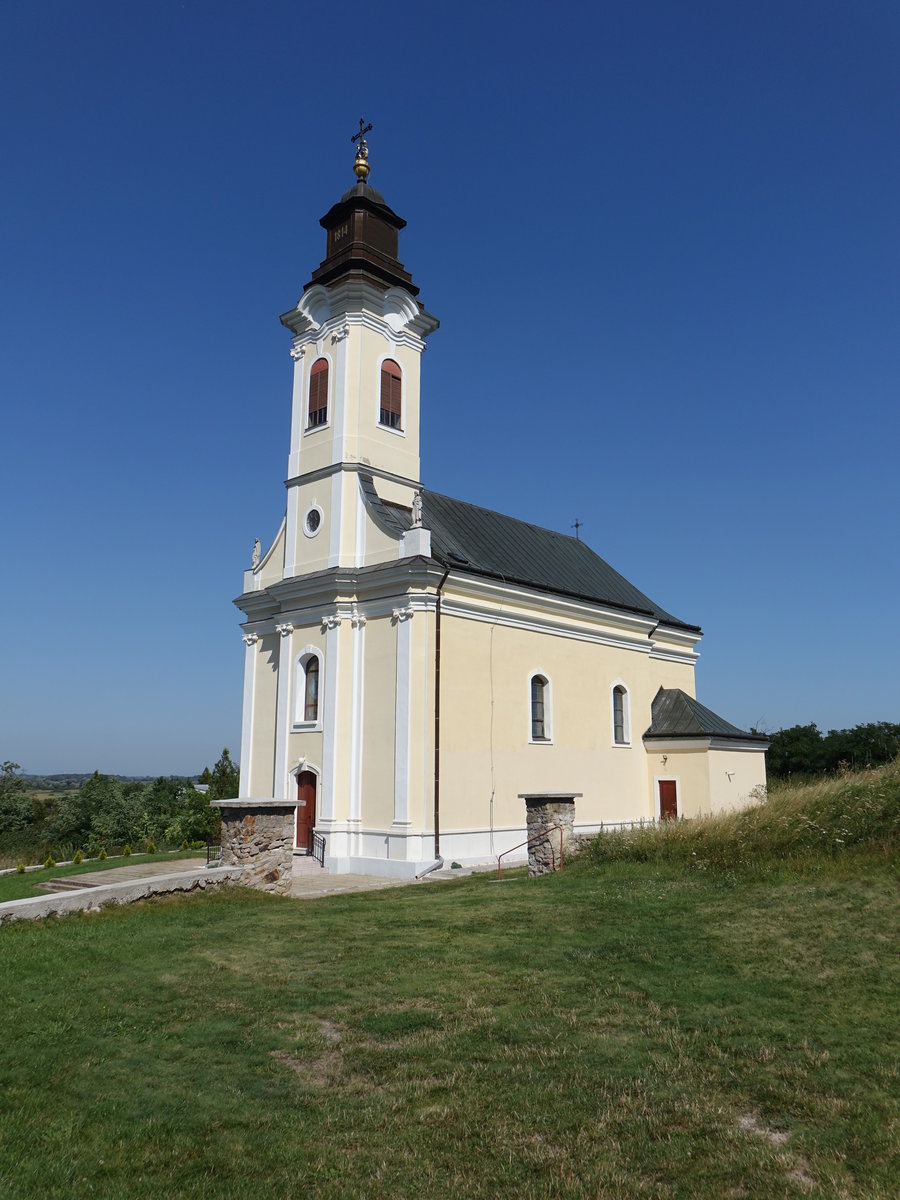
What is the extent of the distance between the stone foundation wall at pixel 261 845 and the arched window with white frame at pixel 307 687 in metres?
8.19

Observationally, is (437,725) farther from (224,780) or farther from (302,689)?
(224,780)

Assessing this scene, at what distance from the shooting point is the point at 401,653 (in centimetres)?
2203

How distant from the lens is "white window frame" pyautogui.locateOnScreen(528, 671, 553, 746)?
25.0 metres

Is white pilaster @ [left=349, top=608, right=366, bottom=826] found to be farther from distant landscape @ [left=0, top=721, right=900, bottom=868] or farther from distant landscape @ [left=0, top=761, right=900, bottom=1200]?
distant landscape @ [left=0, top=721, right=900, bottom=868]

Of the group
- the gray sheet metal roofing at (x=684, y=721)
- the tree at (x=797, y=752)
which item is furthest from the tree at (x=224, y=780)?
the tree at (x=797, y=752)

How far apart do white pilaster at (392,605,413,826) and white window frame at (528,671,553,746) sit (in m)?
4.65

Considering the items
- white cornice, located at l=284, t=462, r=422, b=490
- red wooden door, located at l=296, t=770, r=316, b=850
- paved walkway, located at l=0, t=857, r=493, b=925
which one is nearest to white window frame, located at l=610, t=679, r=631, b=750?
paved walkway, located at l=0, t=857, r=493, b=925

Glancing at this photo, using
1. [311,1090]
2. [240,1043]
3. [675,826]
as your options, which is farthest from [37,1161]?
[675,826]

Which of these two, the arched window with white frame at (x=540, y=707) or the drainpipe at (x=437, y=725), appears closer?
the drainpipe at (x=437, y=725)

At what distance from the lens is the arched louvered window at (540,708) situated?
1001 inches

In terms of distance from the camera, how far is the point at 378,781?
72.5ft

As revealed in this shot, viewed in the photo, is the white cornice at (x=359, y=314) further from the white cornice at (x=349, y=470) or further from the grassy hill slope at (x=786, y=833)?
the grassy hill slope at (x=786, y=833)

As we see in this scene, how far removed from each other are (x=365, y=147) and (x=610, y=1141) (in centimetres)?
2674

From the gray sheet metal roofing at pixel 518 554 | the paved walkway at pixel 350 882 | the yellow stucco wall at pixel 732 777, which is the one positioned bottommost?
the paved walkway at pixel 350 882
